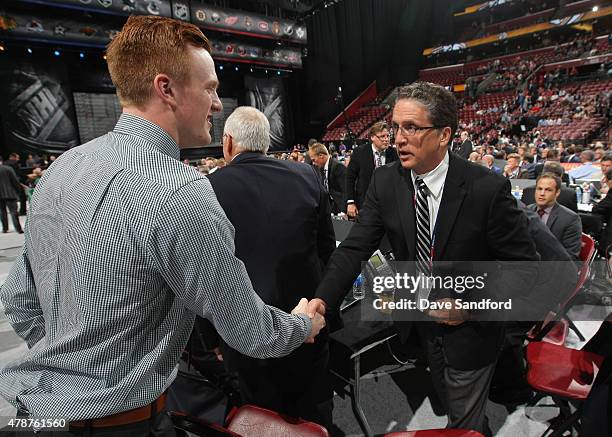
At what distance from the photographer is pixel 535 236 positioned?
2.19 m

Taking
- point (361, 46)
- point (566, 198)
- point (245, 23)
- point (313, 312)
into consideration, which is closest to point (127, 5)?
point (245, 23)

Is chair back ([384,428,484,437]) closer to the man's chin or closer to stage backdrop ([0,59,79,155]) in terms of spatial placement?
the man's chin

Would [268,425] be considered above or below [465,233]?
below

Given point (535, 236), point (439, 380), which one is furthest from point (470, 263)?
point (535, 236)

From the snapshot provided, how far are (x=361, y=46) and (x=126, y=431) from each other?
25.2 meters

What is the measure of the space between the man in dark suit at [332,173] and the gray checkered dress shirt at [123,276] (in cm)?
440

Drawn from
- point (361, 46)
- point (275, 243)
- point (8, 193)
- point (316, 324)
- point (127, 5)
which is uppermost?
point (361, 46)

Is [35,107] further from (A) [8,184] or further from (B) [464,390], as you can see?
(B) [464,390]

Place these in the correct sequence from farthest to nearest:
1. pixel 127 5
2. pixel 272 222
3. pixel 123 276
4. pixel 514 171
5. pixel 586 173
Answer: pixel 127 5, pixel 514 171, pixel 586 173, pixel 272 222, pixel 123 276

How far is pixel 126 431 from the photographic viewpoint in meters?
0.80

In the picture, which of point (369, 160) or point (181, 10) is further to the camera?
point (181, 10)

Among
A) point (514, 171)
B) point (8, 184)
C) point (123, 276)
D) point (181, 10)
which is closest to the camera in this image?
point (123, 276)

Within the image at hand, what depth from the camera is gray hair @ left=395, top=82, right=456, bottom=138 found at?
1.42 m

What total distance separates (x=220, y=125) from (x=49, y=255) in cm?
1967
